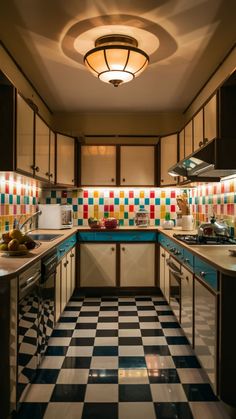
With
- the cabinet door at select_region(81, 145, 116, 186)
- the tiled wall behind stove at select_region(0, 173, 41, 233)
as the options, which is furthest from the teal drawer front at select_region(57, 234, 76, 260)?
the cabinet door at select_region(81, 145, 116, 186)

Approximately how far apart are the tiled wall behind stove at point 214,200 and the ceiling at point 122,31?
3.81 ft

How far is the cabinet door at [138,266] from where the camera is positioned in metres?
4.12

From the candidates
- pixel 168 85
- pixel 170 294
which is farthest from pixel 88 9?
pixel 170 294

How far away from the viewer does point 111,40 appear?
2533 mm

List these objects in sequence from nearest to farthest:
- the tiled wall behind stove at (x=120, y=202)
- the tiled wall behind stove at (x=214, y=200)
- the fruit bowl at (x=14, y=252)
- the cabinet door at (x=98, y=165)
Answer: the fruit bowl at (x=14, y=252), the tiled wall behind stove at (x=214, y=200), the cabinet door at (x=98, y=165), the tiled wall behind stove at (x=120, y=202)

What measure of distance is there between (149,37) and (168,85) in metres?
1.05

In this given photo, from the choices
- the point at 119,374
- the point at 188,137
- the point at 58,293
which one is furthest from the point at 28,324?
the point at 188,137

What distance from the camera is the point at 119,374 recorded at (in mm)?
2156

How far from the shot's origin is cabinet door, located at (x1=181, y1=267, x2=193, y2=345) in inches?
92.5

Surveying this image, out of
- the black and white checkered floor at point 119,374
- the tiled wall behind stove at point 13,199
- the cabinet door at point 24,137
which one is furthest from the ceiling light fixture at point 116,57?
the black and white checkered floor at point 119,374

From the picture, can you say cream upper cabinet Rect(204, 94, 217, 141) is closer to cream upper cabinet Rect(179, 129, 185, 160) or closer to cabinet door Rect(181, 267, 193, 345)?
cream upper cabinet Rect(179, 129, 185, 160)

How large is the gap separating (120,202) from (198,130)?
6.07ft

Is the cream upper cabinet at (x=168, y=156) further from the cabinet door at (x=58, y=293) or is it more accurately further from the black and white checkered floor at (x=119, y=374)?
the cabinet door at (x=58, y=293)

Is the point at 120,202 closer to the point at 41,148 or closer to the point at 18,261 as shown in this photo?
the point at 41,148
